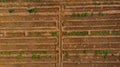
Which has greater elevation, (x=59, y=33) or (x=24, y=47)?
(x=59, y=33)

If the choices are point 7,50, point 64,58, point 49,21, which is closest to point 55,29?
point 49,21

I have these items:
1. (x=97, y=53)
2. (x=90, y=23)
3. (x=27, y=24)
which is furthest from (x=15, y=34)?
(x=97, y=53)

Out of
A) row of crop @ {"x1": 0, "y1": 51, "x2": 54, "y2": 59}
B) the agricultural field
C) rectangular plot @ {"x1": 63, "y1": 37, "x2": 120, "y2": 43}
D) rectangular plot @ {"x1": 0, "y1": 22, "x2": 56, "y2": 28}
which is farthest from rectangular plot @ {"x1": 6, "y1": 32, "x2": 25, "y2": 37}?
rectangular plot @ {"x1": 63, "y1": 37, "x2": 120, "y2": 43}

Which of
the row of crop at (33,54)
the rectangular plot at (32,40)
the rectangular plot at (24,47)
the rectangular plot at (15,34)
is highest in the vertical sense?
the rectangular plot at (15,34)

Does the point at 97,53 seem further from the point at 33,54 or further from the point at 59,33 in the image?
the point at 33,54

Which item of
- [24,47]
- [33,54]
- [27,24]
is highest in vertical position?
[27,24]

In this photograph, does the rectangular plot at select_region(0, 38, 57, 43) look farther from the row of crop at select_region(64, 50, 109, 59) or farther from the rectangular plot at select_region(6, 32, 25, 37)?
the row of crop at select_region(64, 50, 109, 59)

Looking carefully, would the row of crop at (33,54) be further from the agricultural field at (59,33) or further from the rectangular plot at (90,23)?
the rectangular plot at (90,23)

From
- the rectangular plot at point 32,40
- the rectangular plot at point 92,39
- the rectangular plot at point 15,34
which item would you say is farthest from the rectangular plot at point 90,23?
the rectangular plot at point 15,34

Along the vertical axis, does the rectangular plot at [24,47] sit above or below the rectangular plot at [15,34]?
below

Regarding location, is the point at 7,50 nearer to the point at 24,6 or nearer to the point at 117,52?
the point at 24,6
